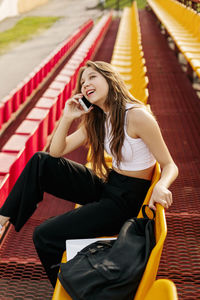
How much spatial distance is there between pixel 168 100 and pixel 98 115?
8.02 ft

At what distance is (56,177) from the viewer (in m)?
1.70

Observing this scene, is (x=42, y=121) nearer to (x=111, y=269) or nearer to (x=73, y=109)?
(x=73, y=109)

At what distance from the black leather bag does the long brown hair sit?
47 centimetres

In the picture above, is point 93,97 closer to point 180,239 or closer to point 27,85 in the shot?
point 180,239

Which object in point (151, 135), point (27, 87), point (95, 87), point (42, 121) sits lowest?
point (27, 87)

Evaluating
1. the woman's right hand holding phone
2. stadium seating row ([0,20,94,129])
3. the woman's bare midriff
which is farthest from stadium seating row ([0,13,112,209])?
the woman's bare midriff

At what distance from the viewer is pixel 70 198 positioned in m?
1.75

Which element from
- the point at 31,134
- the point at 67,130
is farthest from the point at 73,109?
the point at 31,134

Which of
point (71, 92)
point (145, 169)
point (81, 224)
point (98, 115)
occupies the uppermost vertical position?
point (98, 115)

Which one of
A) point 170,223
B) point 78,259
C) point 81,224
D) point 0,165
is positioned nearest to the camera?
point 78,259

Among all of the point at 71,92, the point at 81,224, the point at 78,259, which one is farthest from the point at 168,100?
the point at 78,259

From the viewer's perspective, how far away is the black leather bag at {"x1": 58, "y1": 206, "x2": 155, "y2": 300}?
1089 mm

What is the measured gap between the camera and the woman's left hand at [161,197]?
1260 mm

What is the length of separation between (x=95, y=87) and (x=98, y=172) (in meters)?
0.40
